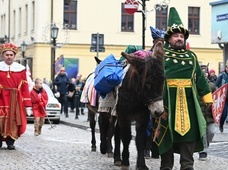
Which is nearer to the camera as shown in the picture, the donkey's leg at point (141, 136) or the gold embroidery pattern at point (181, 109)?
the gold embroidery pattern at point (181, 109)

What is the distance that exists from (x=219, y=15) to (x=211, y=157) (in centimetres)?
1360

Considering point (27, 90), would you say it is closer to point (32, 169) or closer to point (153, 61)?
point (32, 169)

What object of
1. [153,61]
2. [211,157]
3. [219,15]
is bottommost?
[211,157]

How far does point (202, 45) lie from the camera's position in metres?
51.1

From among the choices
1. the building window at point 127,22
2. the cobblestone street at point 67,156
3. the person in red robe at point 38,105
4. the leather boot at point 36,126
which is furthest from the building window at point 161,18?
the cobblestone street at point 67,156

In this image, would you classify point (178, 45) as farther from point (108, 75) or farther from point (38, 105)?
point (38, 105)

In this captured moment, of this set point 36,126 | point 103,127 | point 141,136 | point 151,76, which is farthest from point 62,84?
point 151,76

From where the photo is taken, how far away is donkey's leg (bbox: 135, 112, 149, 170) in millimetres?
9461

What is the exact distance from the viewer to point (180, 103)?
8656 millimetres

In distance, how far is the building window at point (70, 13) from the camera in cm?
4759

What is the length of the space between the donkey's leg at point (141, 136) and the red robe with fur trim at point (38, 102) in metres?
8.53

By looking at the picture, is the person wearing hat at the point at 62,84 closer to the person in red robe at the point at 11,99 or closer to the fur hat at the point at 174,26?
the person in red robe at the point at 11,99

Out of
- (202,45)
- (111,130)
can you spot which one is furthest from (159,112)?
(202,45)

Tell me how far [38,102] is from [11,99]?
4519 mm
